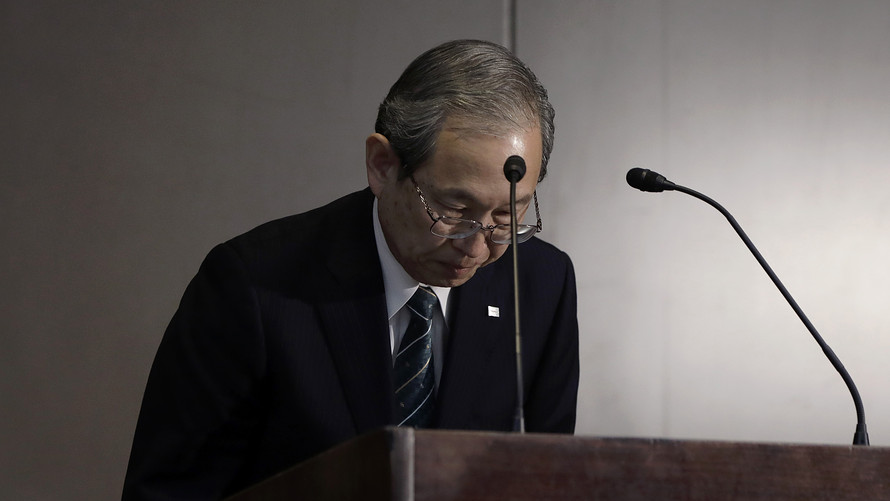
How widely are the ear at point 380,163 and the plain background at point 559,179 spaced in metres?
0.92

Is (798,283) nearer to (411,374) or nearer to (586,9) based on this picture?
(586,9)

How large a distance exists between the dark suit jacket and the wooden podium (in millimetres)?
664

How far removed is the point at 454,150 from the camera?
153 cm

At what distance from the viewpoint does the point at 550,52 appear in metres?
2.67

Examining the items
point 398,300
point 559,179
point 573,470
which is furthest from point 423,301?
point 559,179

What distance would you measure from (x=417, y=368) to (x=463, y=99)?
450 millimetres

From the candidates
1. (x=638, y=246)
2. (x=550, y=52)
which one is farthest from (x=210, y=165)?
(x=638, y=246)

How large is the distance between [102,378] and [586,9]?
1586mm

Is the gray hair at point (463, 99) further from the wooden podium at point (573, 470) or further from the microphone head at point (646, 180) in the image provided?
the wooden podium at point (573, 470)

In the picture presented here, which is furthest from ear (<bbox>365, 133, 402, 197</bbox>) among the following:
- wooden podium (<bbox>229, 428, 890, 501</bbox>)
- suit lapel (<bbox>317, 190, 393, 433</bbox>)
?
wooden podium (<bbox>229, 428, 890, 501</bbox>)

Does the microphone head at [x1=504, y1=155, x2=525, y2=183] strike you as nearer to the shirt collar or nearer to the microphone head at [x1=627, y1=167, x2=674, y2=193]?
the microphone head at [x1=627, y1=167, x2=674, y2=193]

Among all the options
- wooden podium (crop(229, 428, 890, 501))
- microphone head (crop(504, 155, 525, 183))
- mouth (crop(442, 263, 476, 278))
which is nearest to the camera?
wooden podium (crop(229, 428, 890, 501))

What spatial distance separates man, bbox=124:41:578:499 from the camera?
5.04 ft

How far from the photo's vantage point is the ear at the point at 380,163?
5.40 feet
